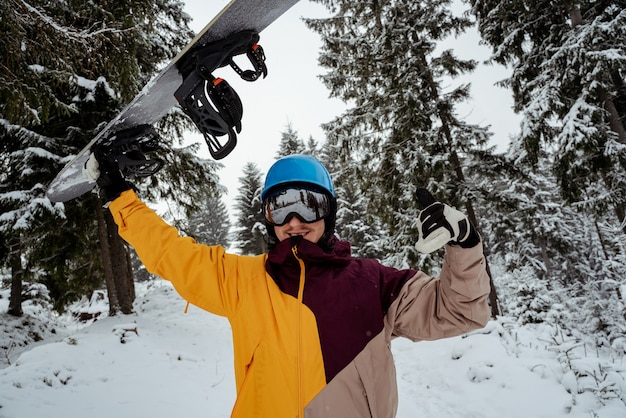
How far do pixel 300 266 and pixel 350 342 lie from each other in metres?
0.48

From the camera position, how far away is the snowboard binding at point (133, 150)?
2.44 meters

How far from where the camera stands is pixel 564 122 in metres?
7.48

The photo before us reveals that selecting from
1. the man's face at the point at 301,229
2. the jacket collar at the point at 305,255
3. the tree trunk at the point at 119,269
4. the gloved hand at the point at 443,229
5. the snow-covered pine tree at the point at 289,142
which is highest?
the snow-covered pine tree at the point at 289,142

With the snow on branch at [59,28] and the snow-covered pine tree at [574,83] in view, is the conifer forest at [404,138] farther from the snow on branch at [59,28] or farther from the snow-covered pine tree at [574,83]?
the snow on branch at [59,28]

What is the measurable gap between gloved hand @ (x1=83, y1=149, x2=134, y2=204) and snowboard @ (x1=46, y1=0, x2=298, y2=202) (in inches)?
2.6

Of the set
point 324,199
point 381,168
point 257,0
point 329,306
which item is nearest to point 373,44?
point 381,168

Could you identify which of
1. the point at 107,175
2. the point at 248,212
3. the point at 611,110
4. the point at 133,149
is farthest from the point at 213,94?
the point at 248,212

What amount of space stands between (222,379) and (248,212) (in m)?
19.1

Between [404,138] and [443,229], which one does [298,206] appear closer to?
[443,229]

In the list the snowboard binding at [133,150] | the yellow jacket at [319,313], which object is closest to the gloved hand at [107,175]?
the snowboard binding at [133,150]

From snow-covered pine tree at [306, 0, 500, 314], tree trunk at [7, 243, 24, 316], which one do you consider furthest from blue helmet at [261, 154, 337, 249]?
tree trunk at [7, 243, 24, 316]

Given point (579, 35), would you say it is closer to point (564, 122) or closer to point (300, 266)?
point (564, 122)

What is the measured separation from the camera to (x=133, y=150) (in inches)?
101

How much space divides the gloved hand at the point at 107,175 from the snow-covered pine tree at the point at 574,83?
29.6 feet
